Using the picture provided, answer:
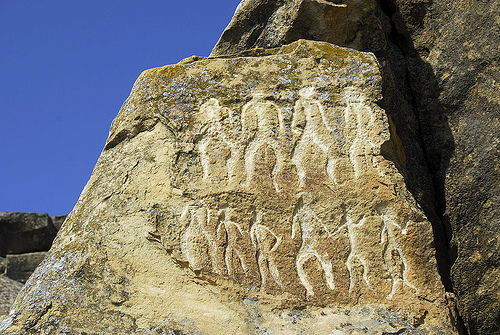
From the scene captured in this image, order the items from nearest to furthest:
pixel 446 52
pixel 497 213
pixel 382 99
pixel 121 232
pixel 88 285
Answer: pixel 88 285 → pixel 121 232 → pixel 382 99 → pixel 497 213 → pixel 446 52

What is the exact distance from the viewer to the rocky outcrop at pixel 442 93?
16.6 ft

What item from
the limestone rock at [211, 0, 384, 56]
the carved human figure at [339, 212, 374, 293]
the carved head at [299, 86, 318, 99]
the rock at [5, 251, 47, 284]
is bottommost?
the carved human figure at [339, 212, 374, 293]

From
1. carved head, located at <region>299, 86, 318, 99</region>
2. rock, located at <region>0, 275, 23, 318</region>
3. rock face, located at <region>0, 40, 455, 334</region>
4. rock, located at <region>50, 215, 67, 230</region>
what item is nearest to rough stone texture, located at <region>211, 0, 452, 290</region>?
rock face, located at <region>0, 40, 455, 334</region>

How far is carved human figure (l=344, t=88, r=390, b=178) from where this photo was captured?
14.6 ft

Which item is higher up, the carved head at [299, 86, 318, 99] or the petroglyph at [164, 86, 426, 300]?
the carved head at [299, 86, 318, 99]

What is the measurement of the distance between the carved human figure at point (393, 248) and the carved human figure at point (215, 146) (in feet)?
3.47

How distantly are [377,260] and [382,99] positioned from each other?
1.16 meters

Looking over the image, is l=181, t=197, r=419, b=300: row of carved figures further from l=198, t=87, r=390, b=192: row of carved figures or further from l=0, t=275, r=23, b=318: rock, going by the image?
l=0, t=275, r=23, b=318: rock

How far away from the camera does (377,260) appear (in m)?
4.20

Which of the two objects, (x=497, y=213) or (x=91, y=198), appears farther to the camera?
(x=497, y=213)

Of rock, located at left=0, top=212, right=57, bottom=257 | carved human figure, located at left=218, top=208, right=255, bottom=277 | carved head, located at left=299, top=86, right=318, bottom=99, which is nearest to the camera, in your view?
carved human figure, located at left=218, top=208, right=255, bottom=277

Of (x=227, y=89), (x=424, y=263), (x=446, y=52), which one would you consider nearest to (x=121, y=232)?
(x=227, y=89)

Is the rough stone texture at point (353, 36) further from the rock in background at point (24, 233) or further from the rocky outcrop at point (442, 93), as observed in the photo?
the rock in background at point (24, 233)

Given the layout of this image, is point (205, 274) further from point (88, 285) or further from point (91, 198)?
point (91, 198)
